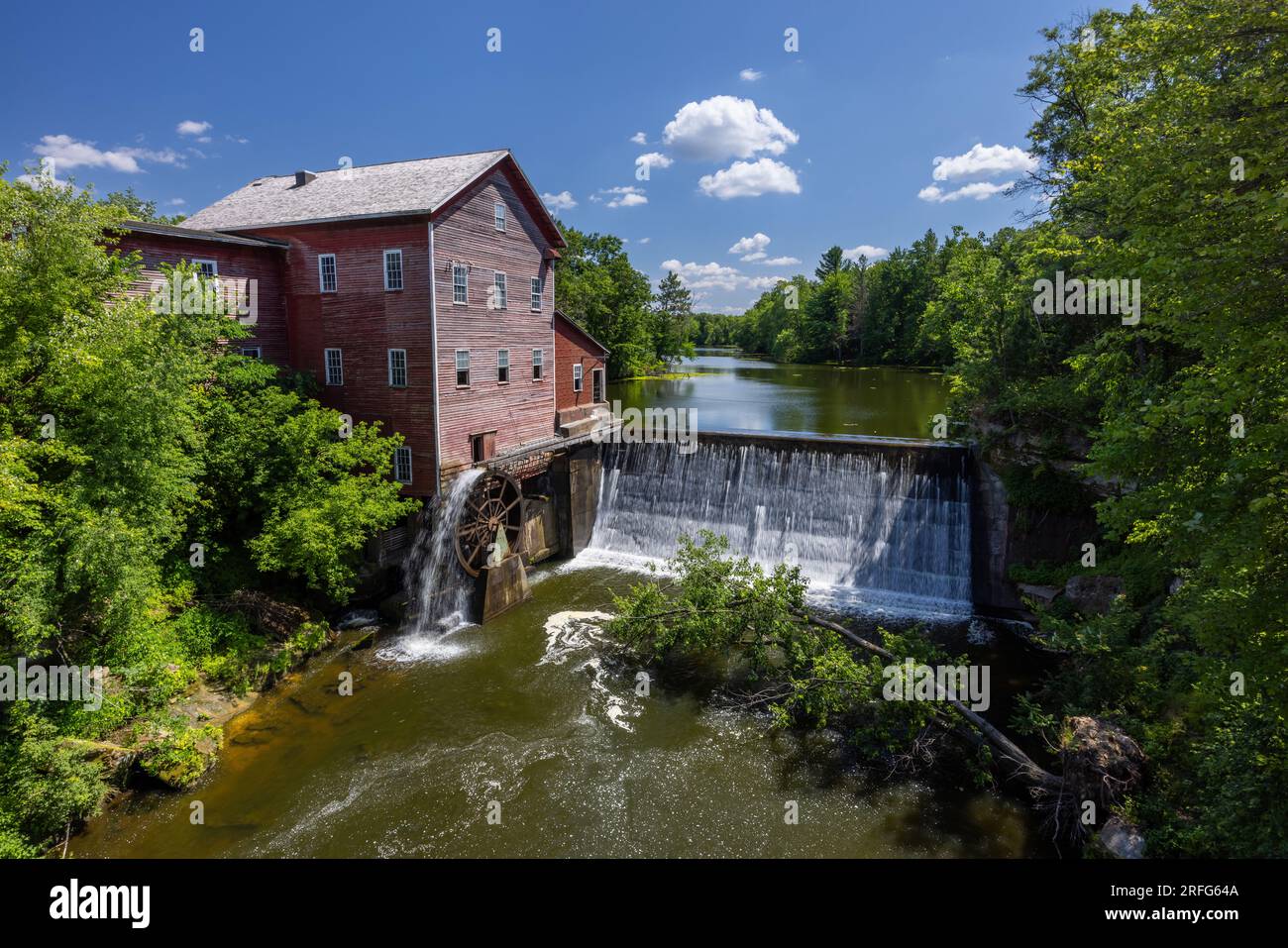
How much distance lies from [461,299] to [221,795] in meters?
14.8

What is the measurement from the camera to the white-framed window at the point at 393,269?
1977 centimetres

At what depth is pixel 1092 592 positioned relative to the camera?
55.6 feet

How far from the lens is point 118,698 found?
12.5 metres

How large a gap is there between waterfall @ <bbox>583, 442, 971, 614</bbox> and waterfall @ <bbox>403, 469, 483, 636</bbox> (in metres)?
6.06

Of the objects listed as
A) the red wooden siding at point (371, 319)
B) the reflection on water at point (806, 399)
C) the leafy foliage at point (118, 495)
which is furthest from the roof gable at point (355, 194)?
the reflection on water at point (806, 399)

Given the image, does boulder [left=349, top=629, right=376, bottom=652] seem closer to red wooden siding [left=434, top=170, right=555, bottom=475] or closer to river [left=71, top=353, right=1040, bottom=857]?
river [left=71, top=353, right=1040, bottom=857]

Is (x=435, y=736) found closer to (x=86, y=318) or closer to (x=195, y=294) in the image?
(x=86, y=318)

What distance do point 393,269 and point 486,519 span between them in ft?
27.6

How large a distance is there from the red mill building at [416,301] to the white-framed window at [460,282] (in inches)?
2.1

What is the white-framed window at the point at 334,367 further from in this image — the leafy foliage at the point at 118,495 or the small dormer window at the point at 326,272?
→ the leafy foliage at the point at 118,495

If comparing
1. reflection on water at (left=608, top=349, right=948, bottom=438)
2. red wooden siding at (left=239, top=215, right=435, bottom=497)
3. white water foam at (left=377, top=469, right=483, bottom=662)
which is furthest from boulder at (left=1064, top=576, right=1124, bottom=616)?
red wooden siding at (left=239, top=215, right=435, bottom=497)

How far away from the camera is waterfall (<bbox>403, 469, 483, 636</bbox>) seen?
19.5m

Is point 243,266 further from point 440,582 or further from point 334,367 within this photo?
point 440,582

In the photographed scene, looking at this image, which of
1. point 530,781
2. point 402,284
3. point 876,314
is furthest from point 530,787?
point 876,314
